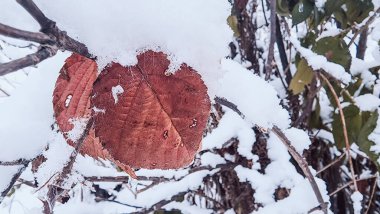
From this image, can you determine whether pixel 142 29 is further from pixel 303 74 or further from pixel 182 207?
pixel 182 207

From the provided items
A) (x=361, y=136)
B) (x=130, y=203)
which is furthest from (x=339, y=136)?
(x=130, y=203)

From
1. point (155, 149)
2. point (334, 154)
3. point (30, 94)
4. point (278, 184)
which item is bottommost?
point (155, 149)

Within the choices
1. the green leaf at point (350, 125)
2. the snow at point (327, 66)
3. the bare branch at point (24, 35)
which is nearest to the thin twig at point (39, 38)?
the bare branch at point (24, 35)

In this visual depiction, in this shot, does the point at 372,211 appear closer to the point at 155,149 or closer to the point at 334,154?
the point at 334,154

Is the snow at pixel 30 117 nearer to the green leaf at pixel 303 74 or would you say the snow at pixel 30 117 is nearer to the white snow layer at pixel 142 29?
the white snow layer at pixel 142 29

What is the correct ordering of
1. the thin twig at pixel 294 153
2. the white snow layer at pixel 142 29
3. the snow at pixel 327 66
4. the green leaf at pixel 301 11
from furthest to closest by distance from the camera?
the green leaf at pixel 301 11, the snow at pixel 327 66, the thin twig at pixel 294 153, the white snow layer at pixel 142 29

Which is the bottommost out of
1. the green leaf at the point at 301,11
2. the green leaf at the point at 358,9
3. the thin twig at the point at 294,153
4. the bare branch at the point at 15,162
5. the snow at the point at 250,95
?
the bare branch at the point at 15,162
